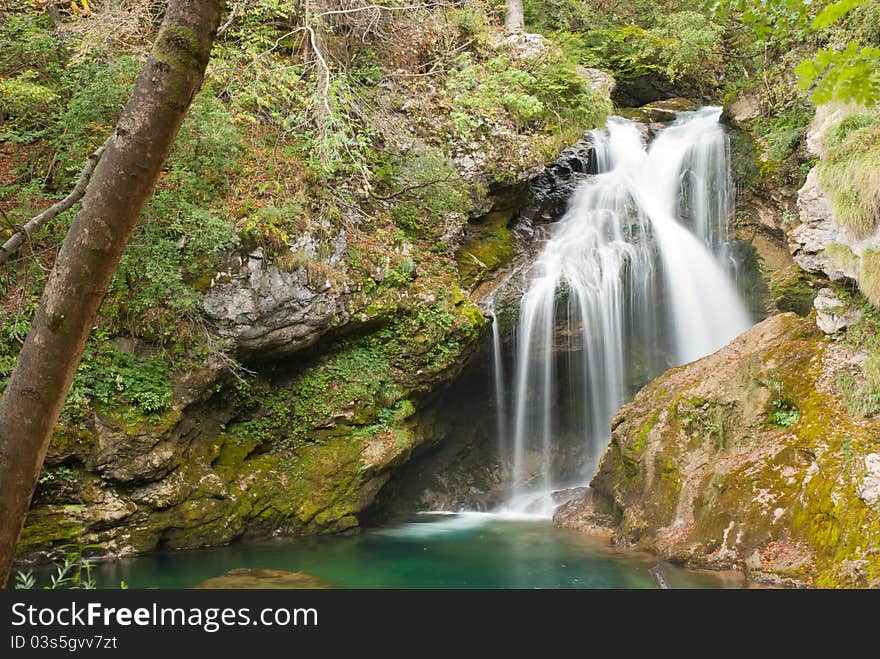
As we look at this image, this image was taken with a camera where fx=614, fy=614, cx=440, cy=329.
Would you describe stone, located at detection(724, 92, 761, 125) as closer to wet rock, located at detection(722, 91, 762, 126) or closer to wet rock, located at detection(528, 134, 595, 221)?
wet rock, located at detection(722, 91, 762, 126)

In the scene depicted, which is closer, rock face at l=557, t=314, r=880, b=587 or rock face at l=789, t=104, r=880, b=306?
rock face at l=557, t=314, r=880, b=587

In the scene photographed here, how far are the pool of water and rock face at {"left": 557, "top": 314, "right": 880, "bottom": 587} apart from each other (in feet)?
1.64

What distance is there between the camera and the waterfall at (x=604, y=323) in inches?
468

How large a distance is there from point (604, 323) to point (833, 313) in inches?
183

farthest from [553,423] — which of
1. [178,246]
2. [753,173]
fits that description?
[178,246]

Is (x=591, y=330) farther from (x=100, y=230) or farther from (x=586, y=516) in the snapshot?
(x=100, y=230)

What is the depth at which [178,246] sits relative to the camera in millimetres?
8703

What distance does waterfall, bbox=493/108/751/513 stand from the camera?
11.9 m

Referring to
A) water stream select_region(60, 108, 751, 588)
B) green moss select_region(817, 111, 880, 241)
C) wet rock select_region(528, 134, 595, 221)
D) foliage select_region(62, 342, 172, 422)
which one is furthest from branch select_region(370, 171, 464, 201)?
green moss select_region(817, 111, 880, 241)

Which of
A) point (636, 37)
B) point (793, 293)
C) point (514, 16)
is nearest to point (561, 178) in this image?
point (514, 16)

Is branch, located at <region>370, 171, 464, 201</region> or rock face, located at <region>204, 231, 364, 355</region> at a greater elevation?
branch, located at <region>370, 171, 464, 201</region>

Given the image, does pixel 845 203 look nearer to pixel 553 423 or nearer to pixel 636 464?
pixel 636 464

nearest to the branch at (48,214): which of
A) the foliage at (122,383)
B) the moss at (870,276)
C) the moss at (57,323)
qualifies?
the moss at (57,323)

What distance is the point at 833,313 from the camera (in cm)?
764
